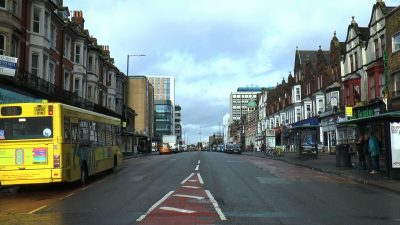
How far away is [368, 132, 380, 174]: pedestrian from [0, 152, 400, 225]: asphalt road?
3.10 metres

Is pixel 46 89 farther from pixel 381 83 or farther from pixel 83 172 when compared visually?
pixel 381 83

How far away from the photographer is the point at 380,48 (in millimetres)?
38156

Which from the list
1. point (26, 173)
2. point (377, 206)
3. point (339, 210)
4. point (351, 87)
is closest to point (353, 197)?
point (377, 206)

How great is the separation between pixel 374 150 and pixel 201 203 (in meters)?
11.8

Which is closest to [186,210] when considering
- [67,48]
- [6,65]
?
[6,65]

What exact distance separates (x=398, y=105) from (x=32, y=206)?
26343mm

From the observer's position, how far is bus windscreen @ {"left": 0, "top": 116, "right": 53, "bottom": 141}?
621 inches

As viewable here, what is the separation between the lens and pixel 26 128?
15.9 metres

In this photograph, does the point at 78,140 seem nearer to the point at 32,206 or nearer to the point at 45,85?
the point at 32,206

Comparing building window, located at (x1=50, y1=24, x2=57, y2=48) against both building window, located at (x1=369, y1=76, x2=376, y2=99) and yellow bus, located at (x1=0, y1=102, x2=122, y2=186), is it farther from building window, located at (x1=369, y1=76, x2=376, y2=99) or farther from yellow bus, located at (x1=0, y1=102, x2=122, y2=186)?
building window, located at (x1=369, y1=76, x2=376, y2=99)

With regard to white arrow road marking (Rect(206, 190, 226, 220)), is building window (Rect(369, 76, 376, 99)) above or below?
above

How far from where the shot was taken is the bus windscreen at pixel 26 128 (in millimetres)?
15782

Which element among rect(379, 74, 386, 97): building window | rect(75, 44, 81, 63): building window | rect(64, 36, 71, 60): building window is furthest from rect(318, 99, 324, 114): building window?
rect(64, 36, 71, 60): building window

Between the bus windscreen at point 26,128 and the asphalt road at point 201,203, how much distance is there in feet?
6.60
